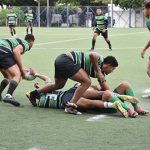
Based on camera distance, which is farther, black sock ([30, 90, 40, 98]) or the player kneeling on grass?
the player kneeling on grass

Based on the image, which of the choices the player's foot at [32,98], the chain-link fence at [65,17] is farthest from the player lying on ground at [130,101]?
the chain-link fence at [65,17]

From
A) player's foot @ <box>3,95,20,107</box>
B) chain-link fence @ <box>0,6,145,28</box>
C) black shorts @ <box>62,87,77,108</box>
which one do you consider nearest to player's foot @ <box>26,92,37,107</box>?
player's foot @ <box>3,95,20,107</box>

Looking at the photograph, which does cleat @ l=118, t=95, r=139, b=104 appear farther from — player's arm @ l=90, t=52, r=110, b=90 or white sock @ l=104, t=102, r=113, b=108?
player's arm @ l=90, t=52, r=110, b=90

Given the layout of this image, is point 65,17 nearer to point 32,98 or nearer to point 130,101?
point 32,98

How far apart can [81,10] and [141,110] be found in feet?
201

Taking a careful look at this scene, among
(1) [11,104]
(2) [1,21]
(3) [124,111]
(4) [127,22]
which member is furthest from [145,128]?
(4) [127,22]

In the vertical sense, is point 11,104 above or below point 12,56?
below

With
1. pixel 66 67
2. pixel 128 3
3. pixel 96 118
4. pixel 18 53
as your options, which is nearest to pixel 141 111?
pixel 96 118

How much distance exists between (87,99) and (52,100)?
0.69 metres

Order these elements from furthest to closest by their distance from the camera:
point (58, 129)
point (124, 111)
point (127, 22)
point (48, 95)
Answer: point (127, 22), point (48, 95), point (124, 111), point (58, 129)

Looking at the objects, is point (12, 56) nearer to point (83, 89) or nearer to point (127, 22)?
point (83, 89)

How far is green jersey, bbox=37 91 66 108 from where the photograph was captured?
30.2 feet

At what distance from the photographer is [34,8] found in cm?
6956

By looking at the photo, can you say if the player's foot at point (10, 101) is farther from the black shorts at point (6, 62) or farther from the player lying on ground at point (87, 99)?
the black shorts at point (6, 62)
